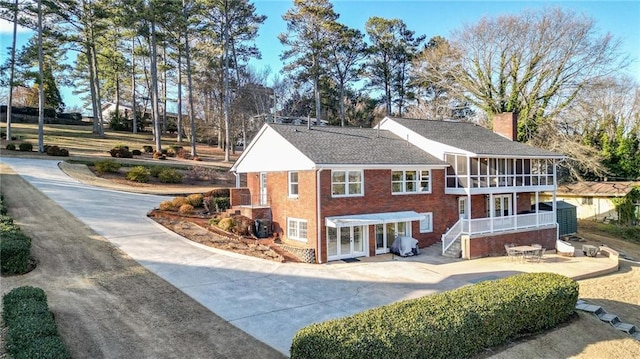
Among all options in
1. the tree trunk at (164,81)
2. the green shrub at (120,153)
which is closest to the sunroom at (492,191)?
the green shrub at (120,153)

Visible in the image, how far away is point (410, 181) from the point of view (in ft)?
71.7

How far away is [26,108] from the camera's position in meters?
56.2

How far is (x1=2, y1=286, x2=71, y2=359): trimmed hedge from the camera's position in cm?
725

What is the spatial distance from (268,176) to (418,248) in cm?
902

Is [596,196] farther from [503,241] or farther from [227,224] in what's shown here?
[227,224]

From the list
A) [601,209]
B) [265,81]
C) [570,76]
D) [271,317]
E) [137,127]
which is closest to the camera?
[271,317]

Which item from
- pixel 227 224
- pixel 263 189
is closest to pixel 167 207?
pixel 227 224

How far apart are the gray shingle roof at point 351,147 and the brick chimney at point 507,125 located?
10297 mm

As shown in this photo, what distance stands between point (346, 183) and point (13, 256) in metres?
13.0

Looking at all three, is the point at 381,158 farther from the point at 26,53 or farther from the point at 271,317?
the point at 26,53

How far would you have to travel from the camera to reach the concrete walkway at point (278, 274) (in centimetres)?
1166

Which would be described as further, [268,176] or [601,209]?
[601,209]

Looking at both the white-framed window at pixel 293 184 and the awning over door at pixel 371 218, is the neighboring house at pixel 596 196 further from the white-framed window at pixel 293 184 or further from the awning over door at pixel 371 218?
the white-framed window at pixel 293 184

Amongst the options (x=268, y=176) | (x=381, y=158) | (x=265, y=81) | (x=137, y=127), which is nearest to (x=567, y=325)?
(x=381, y=158)
